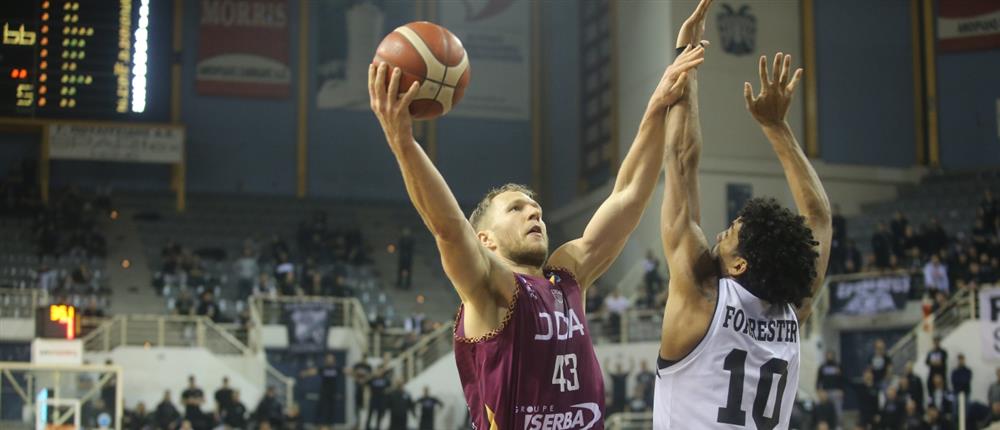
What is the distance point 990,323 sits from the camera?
17.1 m

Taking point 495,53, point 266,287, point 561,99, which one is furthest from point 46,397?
point 495,53

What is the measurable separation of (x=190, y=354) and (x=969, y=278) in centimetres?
1266

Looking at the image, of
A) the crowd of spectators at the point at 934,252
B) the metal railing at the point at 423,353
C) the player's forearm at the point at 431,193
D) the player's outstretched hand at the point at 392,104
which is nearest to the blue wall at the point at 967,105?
the crowd of spectators at the point at 934,252

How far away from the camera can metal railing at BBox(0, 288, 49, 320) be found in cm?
2219

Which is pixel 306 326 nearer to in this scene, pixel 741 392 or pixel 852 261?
pixel 852 261

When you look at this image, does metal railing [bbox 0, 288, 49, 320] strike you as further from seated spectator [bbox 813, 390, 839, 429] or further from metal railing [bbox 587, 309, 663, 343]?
seated spectator [bbox 813, 390, 839, 429]

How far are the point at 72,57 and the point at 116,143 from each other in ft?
60.6

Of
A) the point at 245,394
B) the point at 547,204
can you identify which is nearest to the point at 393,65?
the point at 245,394

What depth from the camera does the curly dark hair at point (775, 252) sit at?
4586 millimetres

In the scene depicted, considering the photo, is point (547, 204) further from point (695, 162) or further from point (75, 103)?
point (695, 162)

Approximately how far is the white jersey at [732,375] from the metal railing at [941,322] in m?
15.6

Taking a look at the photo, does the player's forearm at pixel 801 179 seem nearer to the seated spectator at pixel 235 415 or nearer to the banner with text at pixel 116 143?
the seated spectator at pixel 235 415

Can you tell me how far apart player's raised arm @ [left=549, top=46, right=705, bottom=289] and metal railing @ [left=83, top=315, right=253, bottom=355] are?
1746cm

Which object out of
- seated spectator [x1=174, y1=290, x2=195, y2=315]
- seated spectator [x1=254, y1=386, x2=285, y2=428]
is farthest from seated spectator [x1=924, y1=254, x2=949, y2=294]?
seated spectator [x1=174, y1=290, x2=195, y2=315]
